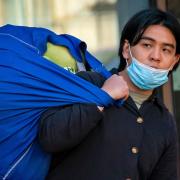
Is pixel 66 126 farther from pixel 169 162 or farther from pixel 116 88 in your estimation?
pixel 169 162

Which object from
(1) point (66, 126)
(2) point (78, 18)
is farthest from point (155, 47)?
(2) point (78, 18)

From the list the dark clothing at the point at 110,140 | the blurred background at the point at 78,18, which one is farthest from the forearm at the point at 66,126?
the blurred background at the point at 78,18

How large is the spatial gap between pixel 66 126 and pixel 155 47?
652 mm

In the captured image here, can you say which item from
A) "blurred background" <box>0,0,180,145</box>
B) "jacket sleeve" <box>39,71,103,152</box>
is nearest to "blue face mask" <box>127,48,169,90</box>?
"jacket sleeve" <box>39,71,103,152</box>

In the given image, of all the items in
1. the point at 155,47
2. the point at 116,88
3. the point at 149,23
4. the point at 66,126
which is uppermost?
the point at 149,23

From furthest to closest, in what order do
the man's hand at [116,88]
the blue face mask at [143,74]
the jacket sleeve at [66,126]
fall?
the blue face mask at [143,74]
the man's hand at [116,88]
the jacket sleeve at [66,126]

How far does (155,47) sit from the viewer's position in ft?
8.63

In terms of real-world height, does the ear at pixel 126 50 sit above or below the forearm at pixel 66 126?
above

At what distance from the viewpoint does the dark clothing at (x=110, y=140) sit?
2.29 metres

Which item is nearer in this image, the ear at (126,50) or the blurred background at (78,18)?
the ear at (126,50)

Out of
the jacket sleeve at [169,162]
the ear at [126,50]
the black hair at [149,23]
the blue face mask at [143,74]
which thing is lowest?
the jacket sleeve at [169,162]

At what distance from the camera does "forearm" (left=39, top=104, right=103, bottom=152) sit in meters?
2.28

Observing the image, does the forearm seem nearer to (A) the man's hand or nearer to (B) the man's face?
(A) the man's hand

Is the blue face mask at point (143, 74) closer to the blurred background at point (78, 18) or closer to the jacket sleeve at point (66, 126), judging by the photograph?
the jacket sleeve at point (66, 126)
